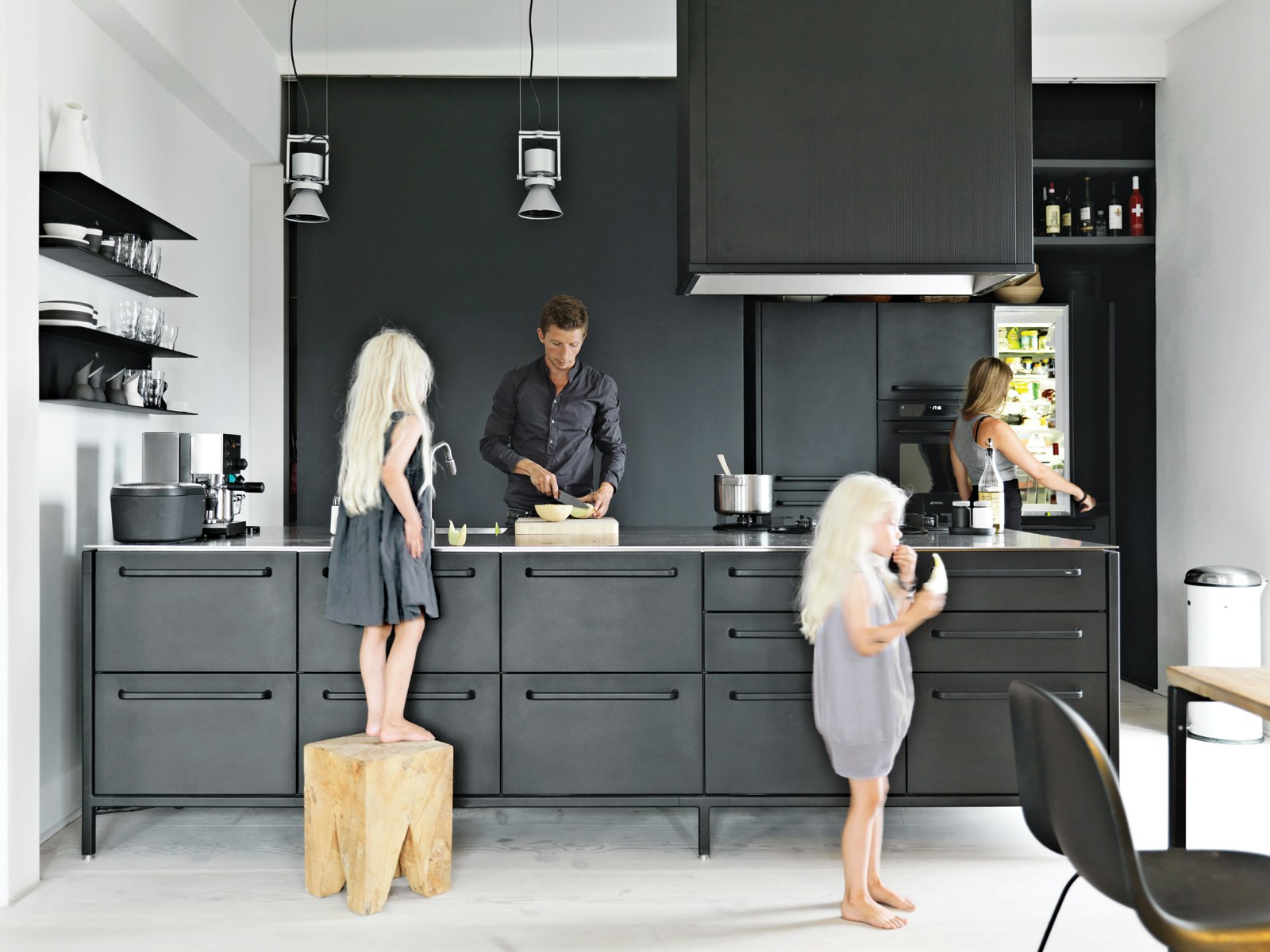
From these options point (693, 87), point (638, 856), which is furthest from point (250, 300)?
point (638, 856)

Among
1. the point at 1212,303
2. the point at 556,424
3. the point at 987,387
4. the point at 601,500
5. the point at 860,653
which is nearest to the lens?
the point at 860,653

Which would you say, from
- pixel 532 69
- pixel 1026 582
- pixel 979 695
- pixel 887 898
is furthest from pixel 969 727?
pixel 532 69

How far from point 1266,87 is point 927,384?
1839 mm

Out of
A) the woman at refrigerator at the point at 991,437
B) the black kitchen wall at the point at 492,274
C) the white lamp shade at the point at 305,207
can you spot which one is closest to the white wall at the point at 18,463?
the white lamp shade at the point at 305,207

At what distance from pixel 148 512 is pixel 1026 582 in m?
2.48

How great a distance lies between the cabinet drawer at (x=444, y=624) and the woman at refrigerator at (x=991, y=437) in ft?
6.89

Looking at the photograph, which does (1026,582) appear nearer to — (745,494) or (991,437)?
(745,494)

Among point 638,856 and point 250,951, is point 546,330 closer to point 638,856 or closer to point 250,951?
point 638,856

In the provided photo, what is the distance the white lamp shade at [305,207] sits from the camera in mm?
4293

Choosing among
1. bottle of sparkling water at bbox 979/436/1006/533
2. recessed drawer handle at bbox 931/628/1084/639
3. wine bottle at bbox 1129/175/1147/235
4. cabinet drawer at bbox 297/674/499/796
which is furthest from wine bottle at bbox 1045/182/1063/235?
cabinet drawer at bbox 297/674/499/796

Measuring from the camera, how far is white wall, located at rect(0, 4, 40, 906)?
2.44m

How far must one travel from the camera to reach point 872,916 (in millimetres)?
2357

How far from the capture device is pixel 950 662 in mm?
2771

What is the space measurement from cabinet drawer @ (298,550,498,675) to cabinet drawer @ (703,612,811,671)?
2.02 feet
